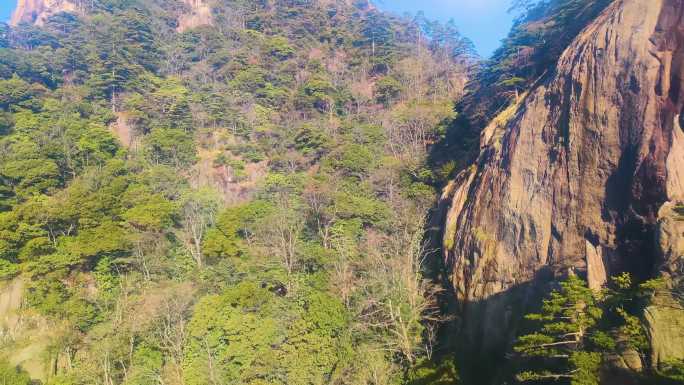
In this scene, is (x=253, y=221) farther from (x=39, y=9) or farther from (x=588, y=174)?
(x=39, y=9)

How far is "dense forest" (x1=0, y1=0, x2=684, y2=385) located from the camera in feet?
52.9

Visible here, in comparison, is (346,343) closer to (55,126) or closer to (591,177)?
(591,177)

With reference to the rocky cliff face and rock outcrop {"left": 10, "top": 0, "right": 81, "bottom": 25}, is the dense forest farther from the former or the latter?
rock outcrop {"left": 10, "top": 0, "right": 81, "bottom": 25}

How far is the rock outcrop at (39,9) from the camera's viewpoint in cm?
6184

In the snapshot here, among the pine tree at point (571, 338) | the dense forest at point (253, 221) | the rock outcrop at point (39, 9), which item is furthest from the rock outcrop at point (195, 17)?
the pine tree at point (571, 338)

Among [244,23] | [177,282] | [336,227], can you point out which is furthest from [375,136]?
[244,23]

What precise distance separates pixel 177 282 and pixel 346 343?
11151 millimetres

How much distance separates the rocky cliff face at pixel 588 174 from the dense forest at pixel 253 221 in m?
1.39

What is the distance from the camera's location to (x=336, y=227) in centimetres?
2405

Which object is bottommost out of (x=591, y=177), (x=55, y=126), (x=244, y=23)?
(x=591, y=177)

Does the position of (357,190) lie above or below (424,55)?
below

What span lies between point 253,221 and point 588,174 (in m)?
19.1

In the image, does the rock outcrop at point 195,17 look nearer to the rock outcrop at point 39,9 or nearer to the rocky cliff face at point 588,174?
the rock outcrop at point 39,9

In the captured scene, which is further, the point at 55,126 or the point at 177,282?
the point at 55,126
